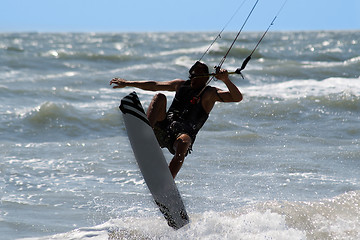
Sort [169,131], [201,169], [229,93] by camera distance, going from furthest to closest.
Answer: [201,169] < [169,131] < [229,93]

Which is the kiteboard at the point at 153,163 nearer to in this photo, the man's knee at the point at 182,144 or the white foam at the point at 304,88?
the man's knee at the point at 182,144

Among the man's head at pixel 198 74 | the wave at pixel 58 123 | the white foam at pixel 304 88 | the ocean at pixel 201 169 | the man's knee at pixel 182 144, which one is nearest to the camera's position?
the man's knee at pixel 182 144

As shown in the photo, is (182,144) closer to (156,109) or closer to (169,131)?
(169,131)

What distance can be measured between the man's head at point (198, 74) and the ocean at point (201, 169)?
4.57 feet

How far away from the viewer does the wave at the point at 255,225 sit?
5578 mm

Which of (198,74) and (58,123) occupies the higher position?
(198,74)

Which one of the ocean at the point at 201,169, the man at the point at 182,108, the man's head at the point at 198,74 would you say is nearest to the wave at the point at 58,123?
the ocean at the point at 201,169

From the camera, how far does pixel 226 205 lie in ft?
22.6

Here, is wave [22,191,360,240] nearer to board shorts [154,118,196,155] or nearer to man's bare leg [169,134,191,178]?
man's bare leg [169,134,191,178]

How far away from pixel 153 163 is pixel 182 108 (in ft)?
2.34

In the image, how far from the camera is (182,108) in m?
6.04

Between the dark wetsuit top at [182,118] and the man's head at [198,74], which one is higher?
the man's head at [198,74]

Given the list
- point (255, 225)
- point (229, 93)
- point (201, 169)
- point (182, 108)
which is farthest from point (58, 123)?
point (255, 225)

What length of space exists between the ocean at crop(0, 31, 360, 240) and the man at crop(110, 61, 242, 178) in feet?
2.67
